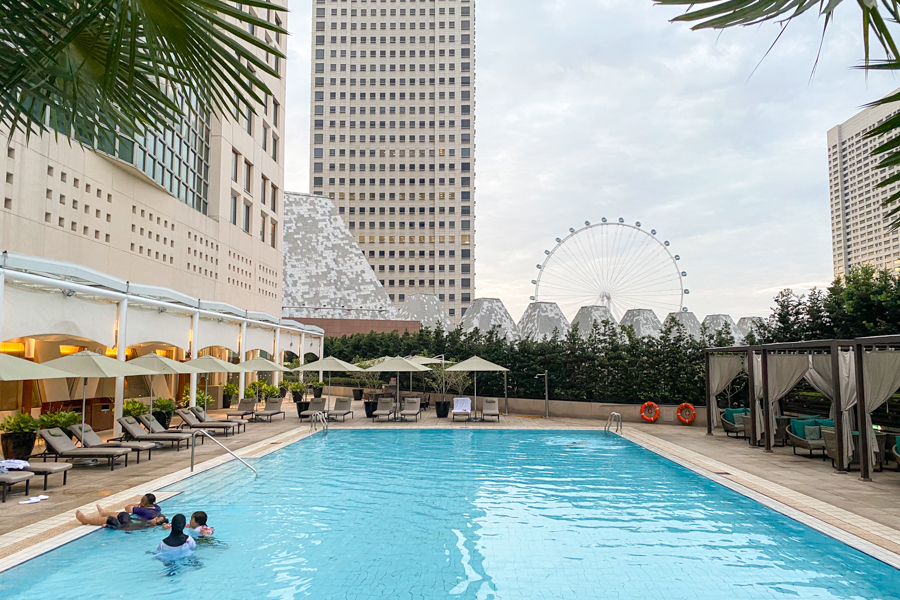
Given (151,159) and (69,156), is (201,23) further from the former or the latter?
(151,159)

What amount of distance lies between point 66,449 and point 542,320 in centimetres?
2814

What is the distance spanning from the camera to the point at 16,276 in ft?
36.7

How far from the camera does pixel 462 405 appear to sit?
20438 millimetres

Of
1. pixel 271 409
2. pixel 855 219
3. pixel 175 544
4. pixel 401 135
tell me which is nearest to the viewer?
pixel 175 544

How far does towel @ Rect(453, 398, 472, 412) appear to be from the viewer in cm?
2025

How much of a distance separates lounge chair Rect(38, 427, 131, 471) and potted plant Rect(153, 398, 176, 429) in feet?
15.1

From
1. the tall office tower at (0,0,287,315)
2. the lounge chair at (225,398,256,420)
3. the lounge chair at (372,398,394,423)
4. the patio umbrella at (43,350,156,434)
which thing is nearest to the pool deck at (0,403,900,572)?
the patio umbrella at (43,350,156,434)

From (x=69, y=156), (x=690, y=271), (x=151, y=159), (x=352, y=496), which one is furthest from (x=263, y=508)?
(x=690, y=271)

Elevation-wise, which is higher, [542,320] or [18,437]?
[542,320]

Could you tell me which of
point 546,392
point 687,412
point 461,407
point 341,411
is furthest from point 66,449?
point 687,412

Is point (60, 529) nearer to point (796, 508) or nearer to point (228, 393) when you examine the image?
point (796, 508)

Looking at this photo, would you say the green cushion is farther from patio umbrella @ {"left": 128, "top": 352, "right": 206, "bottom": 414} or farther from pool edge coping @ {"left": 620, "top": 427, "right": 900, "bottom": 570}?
patio umbrella @ {"left": 128, "top": 352, "right": 206, "bottom": 414}

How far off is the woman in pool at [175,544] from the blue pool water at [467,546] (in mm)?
128

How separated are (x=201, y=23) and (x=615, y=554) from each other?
23.0 ft
